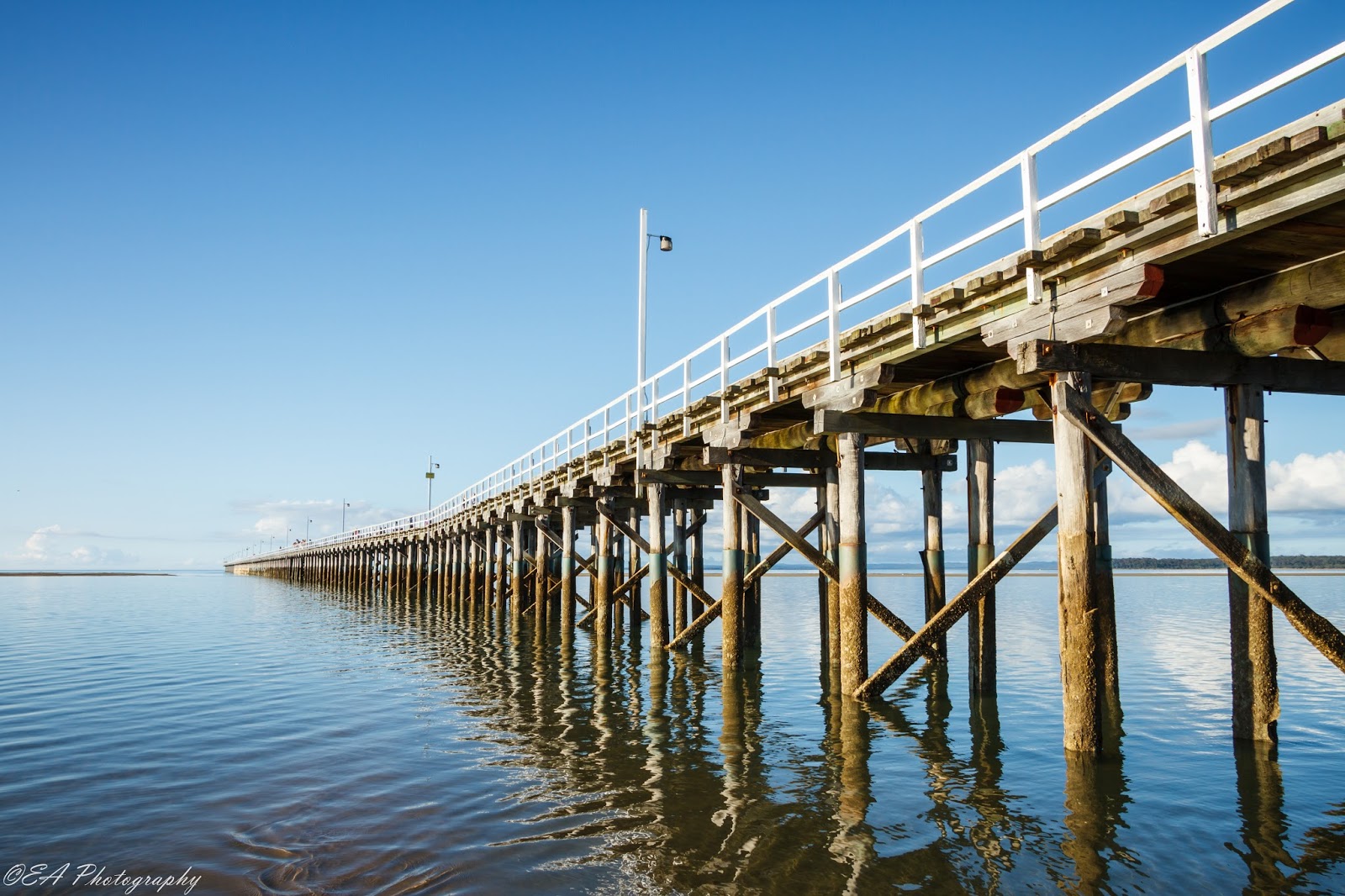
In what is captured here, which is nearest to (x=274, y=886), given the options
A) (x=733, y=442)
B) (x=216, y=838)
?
(x=216, y=838)

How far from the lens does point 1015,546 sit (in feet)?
31.5

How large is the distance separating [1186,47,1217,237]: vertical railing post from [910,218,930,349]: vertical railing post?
3.31m

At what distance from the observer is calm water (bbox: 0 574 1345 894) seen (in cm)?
590

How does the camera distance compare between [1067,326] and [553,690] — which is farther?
[553,690]

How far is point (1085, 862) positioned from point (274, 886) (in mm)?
5082

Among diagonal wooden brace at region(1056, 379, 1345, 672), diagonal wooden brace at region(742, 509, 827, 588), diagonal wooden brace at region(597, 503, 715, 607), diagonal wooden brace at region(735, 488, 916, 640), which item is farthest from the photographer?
diagonal wooden brace at region(597, 503, 715, 607)

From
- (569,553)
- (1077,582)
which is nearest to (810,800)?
(1077,582)

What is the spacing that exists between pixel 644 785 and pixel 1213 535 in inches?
196

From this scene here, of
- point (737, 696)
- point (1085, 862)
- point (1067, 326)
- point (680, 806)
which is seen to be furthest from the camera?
point (737, 696)

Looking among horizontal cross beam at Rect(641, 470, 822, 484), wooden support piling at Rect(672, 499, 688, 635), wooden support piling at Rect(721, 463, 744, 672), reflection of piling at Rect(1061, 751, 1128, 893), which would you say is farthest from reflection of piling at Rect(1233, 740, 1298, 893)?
wooden support piling at Rect(672, 499, 688, 635)

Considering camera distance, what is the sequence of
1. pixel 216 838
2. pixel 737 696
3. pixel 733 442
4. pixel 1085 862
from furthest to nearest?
pixel 733 442 < pixel 737 696 < pixel 216 838 < pixel 1085 862

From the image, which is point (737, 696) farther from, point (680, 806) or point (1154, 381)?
point (1154, 381)

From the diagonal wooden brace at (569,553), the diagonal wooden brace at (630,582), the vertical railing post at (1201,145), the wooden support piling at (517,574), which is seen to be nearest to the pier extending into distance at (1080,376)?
the vertical railing post at (1201,145)

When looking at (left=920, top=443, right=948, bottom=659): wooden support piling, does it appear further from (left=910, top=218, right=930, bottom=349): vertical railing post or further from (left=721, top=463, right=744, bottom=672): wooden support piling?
(left=910, top=218, right=930, bottom=349): vertical railing post
